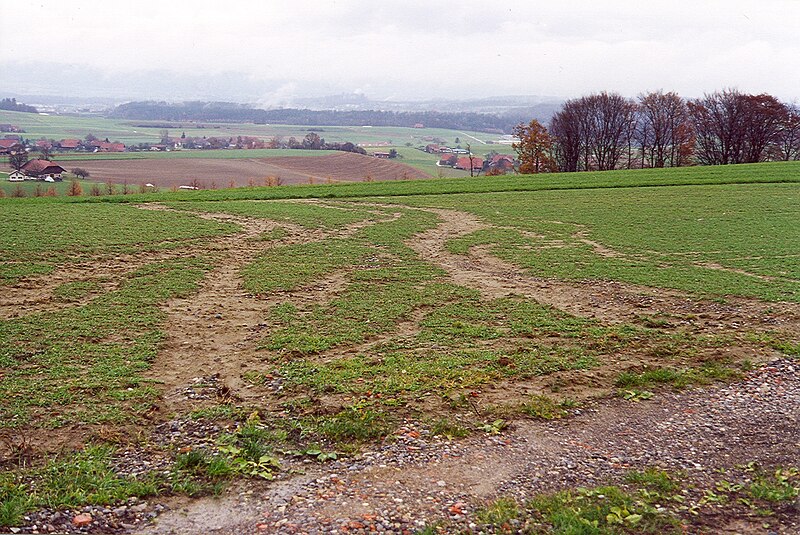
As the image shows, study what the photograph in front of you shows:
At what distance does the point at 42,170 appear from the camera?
3859 cm

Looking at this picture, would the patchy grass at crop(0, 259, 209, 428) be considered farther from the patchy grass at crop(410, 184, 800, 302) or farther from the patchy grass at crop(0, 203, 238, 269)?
the patchy grass at crop(410, 184, 800, 302)

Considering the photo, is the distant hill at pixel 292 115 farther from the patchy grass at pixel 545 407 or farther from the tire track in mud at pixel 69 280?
the patchy grass at pixel 545 407

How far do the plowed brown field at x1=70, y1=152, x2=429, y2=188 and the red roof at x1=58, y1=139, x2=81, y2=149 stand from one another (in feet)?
24.9

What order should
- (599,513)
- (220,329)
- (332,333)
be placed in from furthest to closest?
(220,329), (332,333), (599,513)

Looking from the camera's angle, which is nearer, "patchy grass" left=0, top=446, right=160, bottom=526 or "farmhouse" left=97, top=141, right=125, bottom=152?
"patchy grass" left=0, top=446, right=160, bottom=526

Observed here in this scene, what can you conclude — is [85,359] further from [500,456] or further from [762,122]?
[762,122]

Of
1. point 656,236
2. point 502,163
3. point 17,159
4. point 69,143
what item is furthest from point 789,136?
point 69,143

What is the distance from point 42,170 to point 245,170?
1373 cm

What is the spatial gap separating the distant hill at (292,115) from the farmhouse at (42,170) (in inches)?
1949

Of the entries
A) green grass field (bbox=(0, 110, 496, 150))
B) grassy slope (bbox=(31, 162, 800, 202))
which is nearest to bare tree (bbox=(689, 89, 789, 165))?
grassy slope (bbox=(31, 162, 800, 202))

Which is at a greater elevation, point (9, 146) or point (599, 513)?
point (9, 146)

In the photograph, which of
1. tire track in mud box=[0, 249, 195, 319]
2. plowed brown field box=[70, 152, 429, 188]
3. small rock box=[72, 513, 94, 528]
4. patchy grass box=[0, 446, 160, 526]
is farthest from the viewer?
plowed brown field box=[70, 152, 429, 188]

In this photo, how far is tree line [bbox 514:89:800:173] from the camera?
52.8 m

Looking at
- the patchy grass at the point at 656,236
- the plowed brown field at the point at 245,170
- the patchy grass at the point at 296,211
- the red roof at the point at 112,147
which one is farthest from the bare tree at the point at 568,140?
the red roof at the point at 112,147
